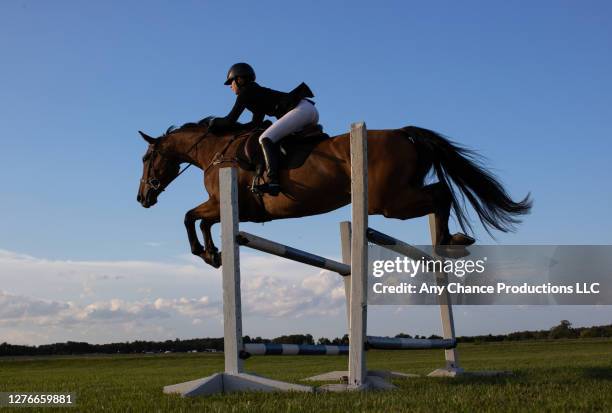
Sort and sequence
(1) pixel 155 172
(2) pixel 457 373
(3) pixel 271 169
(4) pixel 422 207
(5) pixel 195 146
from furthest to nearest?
1. (1) pixel 155 172
2. (5) pixel 195 146
3. (2) pixel 457 373
4. (3) pixel 271 169
5. (4) pixel 422 207

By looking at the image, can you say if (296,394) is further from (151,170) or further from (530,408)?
(151,170)

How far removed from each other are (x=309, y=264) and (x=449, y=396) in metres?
1.42

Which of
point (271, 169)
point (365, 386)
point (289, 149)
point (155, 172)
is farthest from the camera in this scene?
point (155, 172)

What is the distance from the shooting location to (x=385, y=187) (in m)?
5.98

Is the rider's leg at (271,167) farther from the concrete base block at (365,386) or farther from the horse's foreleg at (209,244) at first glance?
the concrete base block at (365,386)

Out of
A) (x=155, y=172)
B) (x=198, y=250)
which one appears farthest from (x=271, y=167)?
(x=155, y=172)

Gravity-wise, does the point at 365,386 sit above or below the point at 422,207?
below

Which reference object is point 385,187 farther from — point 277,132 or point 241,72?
point 241,72

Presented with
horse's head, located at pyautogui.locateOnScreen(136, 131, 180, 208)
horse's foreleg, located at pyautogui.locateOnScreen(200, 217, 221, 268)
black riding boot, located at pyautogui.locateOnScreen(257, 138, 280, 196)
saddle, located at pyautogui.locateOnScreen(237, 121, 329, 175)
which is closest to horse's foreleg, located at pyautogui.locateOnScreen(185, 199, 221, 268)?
horse's foreleg, located at pyautogui.locateOnScreen(200, 217, 221, 268)

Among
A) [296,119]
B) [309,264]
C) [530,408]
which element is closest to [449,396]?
[530,408]

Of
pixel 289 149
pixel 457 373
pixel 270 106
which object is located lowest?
pixel 457 373

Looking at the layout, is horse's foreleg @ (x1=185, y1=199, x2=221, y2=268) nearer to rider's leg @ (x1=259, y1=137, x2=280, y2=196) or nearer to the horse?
the horse

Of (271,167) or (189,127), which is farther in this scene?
(189,127)

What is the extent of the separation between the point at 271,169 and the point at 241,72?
104cm
